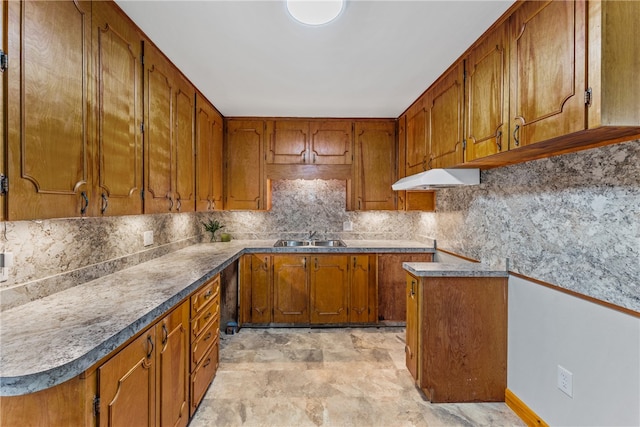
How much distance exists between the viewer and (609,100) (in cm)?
107

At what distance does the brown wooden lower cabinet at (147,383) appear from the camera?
88cm

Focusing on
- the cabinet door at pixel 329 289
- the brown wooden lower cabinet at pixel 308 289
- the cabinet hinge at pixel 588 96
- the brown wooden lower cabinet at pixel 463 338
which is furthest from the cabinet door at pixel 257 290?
the cabinet hinge at pixel 588 96

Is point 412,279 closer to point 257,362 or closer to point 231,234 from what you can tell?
point 257,362

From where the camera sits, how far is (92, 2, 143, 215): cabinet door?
54.8 inches

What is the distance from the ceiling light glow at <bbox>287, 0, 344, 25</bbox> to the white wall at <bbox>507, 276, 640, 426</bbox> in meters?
1.97

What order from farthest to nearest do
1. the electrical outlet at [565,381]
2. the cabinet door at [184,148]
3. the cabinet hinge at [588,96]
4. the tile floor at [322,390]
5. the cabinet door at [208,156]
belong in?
the cabinet door at [208,156]
the cabinet door at [184,148]
the tile floor at [322,390]
the electrical outlet at [565,381]
the cabinet hinge at [588,96]

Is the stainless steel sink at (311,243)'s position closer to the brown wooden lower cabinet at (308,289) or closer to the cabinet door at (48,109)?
the brown wooden lower cabinet at (308,289)

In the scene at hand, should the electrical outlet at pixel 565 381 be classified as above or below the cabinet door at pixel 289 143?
below

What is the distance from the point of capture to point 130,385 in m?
1.13

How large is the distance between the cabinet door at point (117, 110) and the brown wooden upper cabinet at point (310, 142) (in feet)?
5.88

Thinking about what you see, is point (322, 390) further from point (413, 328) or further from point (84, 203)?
point (84, 203)

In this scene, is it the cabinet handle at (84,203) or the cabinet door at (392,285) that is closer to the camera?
the cabinet handle at (84,203)

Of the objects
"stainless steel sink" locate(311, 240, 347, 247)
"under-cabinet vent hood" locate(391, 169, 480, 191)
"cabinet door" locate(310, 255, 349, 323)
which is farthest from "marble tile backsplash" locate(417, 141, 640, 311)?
"stainless steel sink" locate(311, 240, 347, 247)

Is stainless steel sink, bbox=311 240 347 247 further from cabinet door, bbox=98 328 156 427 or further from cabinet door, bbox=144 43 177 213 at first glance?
cabinet door, bbox=98 328 156 427
